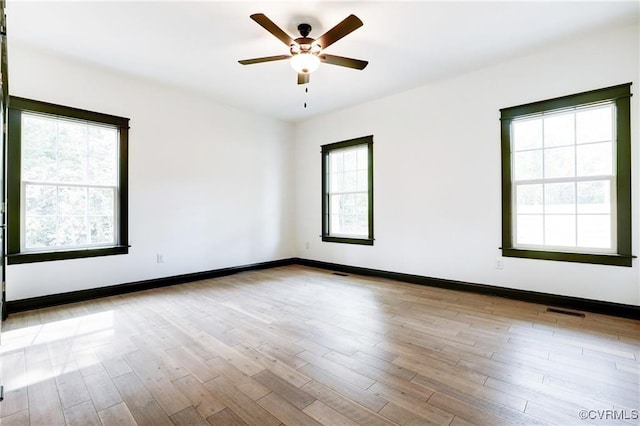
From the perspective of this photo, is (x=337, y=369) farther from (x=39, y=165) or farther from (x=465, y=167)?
(x=39, y=165)

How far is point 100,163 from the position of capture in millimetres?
3900

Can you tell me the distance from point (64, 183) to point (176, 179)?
1292mm

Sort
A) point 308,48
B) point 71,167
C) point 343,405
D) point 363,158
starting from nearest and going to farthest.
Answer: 1. point 343,405
2. point 308,48
3. point 71,167
4. point 363,158

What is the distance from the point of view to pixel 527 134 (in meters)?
3.63

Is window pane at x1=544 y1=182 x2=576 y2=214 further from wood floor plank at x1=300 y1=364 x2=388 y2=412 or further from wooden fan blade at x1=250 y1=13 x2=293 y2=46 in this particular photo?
wooden fan blade at x1=250 y1=13 x2=293 y2=46

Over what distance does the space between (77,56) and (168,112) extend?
1152 millimetres

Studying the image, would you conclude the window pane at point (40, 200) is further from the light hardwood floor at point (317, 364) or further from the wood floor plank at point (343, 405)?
the wood floor plank at point (343, 405)

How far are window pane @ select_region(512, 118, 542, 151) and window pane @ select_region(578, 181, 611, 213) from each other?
0.66 meters

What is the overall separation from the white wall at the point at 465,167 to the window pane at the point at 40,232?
401 centimetres

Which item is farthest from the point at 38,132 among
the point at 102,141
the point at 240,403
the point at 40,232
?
the point at 240,403

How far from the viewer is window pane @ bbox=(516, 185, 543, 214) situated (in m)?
3.55

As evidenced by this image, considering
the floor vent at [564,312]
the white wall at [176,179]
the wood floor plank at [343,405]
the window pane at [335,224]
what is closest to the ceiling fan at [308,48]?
the white wall at [176,179]

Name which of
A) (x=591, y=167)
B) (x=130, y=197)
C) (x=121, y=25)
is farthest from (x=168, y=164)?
(x=591, y=167)

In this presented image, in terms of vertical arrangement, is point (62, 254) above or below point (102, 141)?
below
